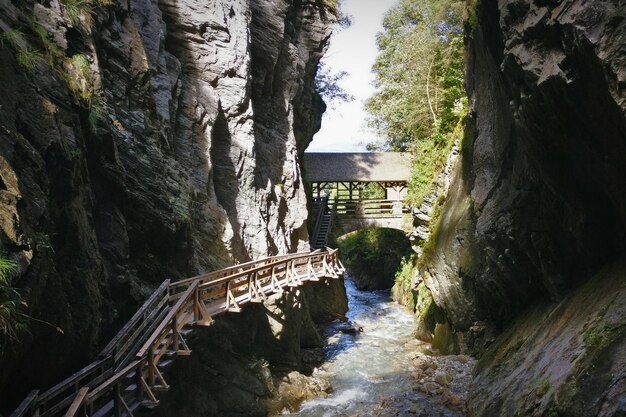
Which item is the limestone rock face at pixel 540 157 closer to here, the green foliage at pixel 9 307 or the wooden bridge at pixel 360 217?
the green foliage at pixel 9 307

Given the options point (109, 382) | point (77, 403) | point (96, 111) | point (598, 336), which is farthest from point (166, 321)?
point (598, 336)

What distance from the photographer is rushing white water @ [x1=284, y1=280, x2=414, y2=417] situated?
41.5 feet

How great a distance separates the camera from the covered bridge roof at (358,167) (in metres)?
26.6

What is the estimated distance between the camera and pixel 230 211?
50.6ft

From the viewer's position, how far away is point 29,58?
6.30 meters

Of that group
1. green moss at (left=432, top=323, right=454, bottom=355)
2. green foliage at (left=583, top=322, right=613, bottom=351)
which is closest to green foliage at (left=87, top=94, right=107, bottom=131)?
green foliage at (left=583, top=322, right=613, bottom=351)

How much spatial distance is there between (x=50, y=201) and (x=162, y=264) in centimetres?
454

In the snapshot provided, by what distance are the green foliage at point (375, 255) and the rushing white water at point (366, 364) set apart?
28.6ft

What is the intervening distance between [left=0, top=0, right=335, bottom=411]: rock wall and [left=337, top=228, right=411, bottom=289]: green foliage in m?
15.7

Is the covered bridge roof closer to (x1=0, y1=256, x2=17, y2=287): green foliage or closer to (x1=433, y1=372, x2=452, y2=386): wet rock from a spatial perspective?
(x1=433, y1=372, x2=452, y2=386): wet rock

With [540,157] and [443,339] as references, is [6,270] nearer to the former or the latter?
[540,157]

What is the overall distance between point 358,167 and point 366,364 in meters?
14.2

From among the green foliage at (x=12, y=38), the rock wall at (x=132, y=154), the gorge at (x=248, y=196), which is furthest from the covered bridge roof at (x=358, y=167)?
the green foliage at (x=12, y=38)

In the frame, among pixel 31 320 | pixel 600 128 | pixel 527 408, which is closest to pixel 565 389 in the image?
pixel 527 408
